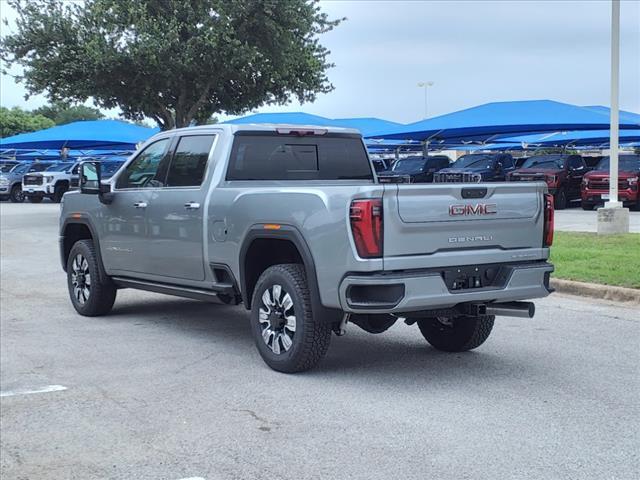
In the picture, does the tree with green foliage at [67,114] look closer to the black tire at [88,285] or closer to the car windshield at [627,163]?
the car windshield at [627,163]

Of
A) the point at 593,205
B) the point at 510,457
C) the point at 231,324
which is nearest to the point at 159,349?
the point at 231,324

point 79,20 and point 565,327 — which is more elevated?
point 79,20

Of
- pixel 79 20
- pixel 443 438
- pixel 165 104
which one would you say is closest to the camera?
pixel 443 438

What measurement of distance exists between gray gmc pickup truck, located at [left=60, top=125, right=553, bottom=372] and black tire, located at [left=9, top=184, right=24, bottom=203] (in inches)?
1356

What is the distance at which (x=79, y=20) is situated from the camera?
24.6 metres

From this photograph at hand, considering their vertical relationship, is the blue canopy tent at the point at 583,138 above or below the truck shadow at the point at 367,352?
above

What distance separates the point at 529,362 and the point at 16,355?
14.9ft

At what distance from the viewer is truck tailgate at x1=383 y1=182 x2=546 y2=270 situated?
5.88 m

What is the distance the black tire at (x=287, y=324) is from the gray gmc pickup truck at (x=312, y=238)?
0.4 inches

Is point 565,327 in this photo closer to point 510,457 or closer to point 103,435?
point 510,457

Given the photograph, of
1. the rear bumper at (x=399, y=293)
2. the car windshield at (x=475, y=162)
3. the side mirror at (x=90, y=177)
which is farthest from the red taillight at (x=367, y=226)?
the car windshield at (x=475, y=162)

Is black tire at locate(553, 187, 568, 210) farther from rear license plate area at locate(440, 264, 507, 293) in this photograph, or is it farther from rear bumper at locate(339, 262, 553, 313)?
rear bumper at locate(339, 262, 553, 313)

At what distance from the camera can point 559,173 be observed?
26656 mm

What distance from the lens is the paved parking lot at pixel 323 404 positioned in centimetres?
466
